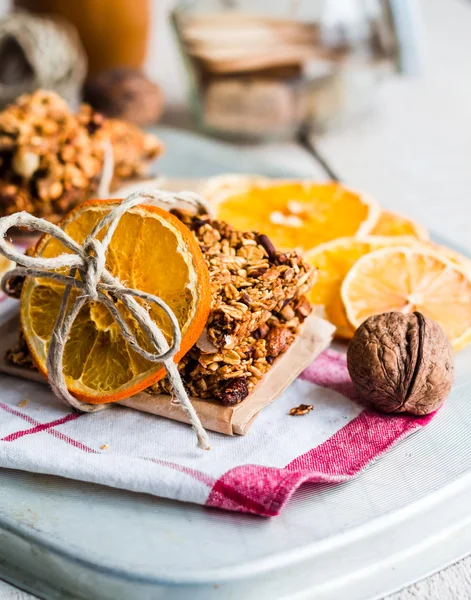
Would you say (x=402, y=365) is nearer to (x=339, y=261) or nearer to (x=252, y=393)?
(x=252, y=393)

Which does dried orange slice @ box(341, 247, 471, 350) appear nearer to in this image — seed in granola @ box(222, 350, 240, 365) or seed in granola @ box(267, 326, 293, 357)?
seed in granola @ box(267, 326, 293, 357)

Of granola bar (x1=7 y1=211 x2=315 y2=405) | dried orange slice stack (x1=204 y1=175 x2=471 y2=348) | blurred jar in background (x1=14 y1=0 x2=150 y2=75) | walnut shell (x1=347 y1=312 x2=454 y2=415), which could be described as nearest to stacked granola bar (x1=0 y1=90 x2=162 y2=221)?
dried orange slice stack (x1=204 y1=175 x2=471 y2=348)

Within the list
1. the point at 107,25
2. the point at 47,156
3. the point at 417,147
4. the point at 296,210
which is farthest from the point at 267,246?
the point at 107,25

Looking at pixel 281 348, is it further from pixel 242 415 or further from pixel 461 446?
pixel 461 446

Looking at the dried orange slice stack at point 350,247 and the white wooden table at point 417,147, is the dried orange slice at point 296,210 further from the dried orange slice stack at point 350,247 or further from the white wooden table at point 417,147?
the white wooden table at point 417,147

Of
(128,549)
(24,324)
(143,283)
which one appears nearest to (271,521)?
(128,549)
